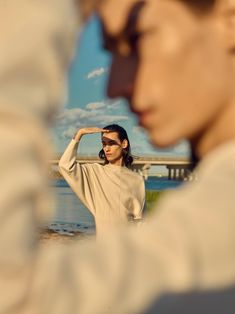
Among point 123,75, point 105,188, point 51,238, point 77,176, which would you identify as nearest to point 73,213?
point 77,176

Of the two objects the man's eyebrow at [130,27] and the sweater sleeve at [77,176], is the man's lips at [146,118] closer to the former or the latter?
the man's eyebrow at [130,27]

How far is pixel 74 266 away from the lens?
16.2 inches

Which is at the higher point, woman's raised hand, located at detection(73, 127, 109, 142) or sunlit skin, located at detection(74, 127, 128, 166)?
woman's raised hand, located at detection(73, 127, 109, 142)

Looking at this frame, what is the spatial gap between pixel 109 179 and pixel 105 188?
0.05 meters

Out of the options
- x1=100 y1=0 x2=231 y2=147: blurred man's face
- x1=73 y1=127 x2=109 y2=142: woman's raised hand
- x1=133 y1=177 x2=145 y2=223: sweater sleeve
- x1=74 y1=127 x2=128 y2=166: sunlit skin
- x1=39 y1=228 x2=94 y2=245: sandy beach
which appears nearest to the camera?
x1=39 y1=228 x2=94 y2=245: sandy beach

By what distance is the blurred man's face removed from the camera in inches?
22.6

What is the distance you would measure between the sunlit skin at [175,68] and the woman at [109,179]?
278 centimetres

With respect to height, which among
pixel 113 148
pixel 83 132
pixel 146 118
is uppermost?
pixel 83 132

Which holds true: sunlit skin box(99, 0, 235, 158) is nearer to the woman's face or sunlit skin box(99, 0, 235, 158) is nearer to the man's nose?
the man's nose

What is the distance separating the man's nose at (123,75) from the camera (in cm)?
61

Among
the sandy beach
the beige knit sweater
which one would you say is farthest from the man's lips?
the beige knit sweater

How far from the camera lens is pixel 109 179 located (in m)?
3.65

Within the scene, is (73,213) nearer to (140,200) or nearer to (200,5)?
(140,200)

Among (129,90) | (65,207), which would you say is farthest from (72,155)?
(129,90)
